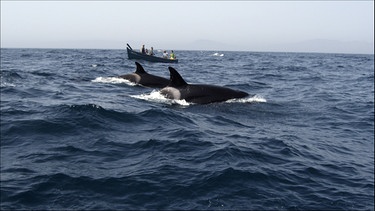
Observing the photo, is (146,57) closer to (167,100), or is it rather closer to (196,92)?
(167,100)

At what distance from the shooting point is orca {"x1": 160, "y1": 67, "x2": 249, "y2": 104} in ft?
59.6

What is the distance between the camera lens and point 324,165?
1034 centimetres

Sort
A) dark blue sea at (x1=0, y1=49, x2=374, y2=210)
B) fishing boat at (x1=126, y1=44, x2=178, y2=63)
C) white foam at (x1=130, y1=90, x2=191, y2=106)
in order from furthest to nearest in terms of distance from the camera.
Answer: fishing boat at (x1=126, y1=44, x2=178, y2=63) < white foam at (x1=130, y1=90, x2=191, y2=106) < dark blue sea at (x1=0, y1=49, x2=374, y2=210)

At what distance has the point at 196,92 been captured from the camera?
1831 cm

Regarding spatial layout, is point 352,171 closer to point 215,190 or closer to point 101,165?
point 215,190

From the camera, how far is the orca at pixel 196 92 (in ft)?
59.6

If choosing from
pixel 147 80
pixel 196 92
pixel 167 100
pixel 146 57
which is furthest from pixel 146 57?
pixel 196 92

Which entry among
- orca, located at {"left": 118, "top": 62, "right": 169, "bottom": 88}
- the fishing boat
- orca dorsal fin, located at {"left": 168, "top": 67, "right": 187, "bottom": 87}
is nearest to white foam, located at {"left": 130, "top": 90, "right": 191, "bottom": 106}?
orca dorsal fin, located at {"left": 168, "top": 67, "right": 187, "bottom": 87}

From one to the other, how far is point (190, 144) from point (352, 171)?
4.58m

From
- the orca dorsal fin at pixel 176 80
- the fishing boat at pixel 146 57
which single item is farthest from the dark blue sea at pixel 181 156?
the fishing boat at pixel 146 57

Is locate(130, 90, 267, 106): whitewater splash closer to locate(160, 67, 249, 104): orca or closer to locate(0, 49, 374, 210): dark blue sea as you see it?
locate(0, 49, 374, 210): dark blue sea

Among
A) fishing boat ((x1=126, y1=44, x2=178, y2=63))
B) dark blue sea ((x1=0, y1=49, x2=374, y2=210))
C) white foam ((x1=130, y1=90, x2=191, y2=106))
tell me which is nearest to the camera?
dark blue sea ((x1=0, y1=49, x2=374, y2=210))

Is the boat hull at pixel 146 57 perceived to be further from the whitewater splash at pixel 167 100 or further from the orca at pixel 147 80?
the whitewater splash at pixel 167 100

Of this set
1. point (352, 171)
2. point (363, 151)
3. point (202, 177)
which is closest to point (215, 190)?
point (202, 177)
